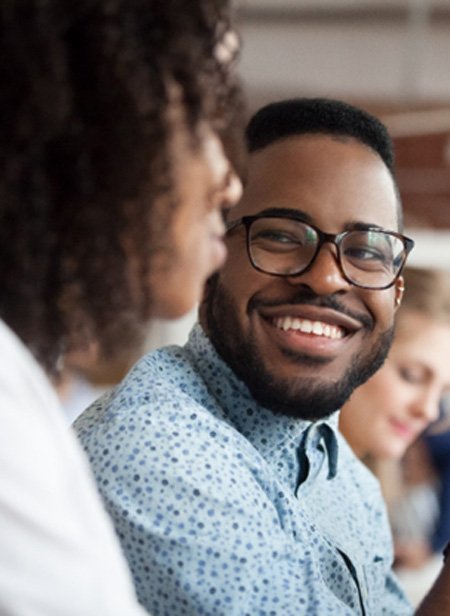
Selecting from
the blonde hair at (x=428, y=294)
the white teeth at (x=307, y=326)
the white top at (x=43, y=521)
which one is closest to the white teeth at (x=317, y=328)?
the white teeth at (x=307, y=326)

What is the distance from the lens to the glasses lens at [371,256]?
3.78ft

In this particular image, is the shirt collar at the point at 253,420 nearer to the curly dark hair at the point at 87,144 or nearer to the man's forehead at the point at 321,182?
the man's forehead at the point at 321,182

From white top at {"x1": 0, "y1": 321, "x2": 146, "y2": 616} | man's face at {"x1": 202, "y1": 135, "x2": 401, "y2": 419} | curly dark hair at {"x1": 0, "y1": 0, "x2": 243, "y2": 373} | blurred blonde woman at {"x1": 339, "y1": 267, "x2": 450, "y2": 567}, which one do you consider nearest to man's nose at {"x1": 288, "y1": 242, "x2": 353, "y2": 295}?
man's face at {"x1": 202, "y1": 135, "x2": 401, "y2": 419}

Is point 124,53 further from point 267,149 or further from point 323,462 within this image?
point 323,462

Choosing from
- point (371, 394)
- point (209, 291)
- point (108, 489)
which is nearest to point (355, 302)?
point (209, 291)

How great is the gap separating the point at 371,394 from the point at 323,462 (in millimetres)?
858

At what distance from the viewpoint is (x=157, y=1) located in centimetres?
74

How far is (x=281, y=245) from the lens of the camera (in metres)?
1.16

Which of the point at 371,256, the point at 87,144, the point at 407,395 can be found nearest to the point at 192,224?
the point at 87,144

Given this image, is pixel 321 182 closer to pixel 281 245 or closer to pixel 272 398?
pixel 281 245

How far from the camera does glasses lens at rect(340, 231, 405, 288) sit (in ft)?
3.78

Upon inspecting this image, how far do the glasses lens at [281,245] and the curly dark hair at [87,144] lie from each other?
37cm

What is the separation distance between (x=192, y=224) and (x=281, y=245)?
35cm

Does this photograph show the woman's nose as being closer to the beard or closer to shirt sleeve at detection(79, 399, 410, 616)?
the beard
